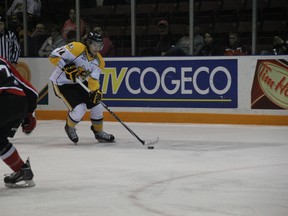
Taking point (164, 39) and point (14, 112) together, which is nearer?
point (14, 112)

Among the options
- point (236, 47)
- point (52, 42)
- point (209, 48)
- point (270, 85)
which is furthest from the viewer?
point (52, 42)

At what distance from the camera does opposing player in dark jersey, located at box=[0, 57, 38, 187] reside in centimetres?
411

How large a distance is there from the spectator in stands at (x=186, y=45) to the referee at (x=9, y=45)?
2038mm

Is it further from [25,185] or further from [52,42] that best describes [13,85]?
[52,42]

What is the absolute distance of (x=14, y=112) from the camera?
4.12m

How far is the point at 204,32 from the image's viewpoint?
9195mm

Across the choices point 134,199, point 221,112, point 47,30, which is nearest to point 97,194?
point 134,199

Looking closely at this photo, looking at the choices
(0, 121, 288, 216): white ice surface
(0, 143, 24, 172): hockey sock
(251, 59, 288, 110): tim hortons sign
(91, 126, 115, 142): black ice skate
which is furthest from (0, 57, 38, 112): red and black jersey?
(251, 59, 288, 110): tim hortons sign

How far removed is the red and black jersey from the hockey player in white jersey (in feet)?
8.59

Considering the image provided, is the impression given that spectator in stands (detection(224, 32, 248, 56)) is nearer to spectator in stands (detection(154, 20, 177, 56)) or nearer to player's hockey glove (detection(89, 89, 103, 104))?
spectator in stands (detection(154, 20, 177, 56))

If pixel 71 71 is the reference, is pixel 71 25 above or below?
above

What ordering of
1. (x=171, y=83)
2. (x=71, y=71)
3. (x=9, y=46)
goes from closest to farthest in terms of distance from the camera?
(x=71, y=71) → (x=171, y=83) → (x=9, y=46)

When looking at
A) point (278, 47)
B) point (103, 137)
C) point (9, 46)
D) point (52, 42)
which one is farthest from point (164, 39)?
point (103, 137)

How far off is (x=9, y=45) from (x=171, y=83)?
2.23 meters
